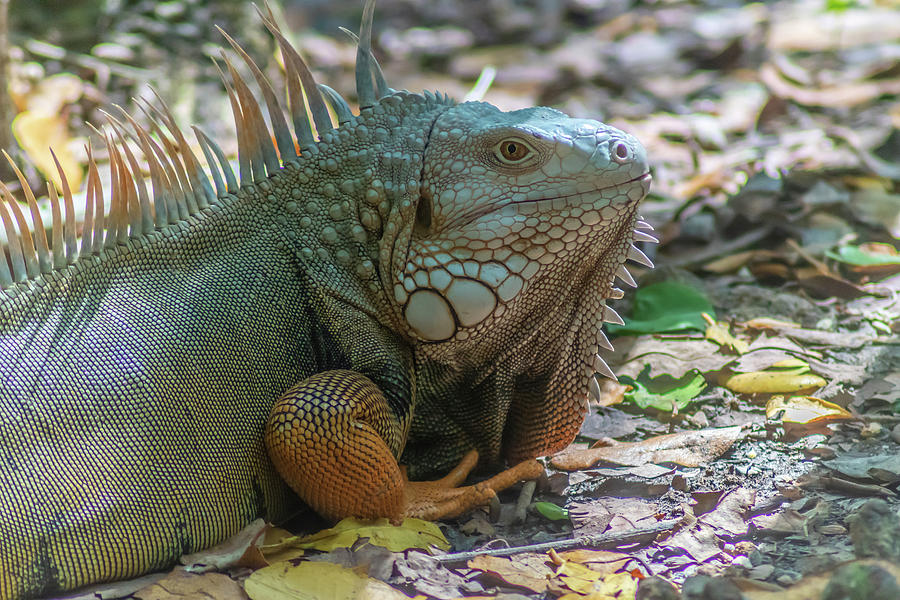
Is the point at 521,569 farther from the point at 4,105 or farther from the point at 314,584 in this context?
the point at 4,105

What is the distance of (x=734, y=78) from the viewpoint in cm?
1112

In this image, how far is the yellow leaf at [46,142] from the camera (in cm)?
752

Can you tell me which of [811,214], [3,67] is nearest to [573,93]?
[811,214]

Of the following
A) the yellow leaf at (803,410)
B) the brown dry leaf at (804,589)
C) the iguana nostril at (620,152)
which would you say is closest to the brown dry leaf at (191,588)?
the brown dry leaf at (804,589)

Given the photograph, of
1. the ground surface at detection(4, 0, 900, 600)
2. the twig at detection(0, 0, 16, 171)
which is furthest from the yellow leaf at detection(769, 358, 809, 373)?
the twig at detection(0, 0, 16, 171)

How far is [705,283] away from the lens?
662 cm

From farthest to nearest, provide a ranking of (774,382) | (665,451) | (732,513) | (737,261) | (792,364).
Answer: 1. (737,261)
2. (792,364)
3. (774,382)
4. (665,451)
5. (732,513)

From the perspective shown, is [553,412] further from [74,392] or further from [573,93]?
[573,93]

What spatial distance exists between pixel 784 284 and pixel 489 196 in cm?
344

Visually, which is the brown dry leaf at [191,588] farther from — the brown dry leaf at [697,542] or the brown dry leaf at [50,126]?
the brown dry leaf at [50,126]

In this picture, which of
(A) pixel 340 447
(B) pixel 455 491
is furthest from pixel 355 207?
(B) pixel 455 491

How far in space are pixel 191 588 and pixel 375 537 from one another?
833 millimetres

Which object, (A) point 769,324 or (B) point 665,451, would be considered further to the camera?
(A) point 769,324

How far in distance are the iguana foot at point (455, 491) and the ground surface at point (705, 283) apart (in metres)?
0.11
